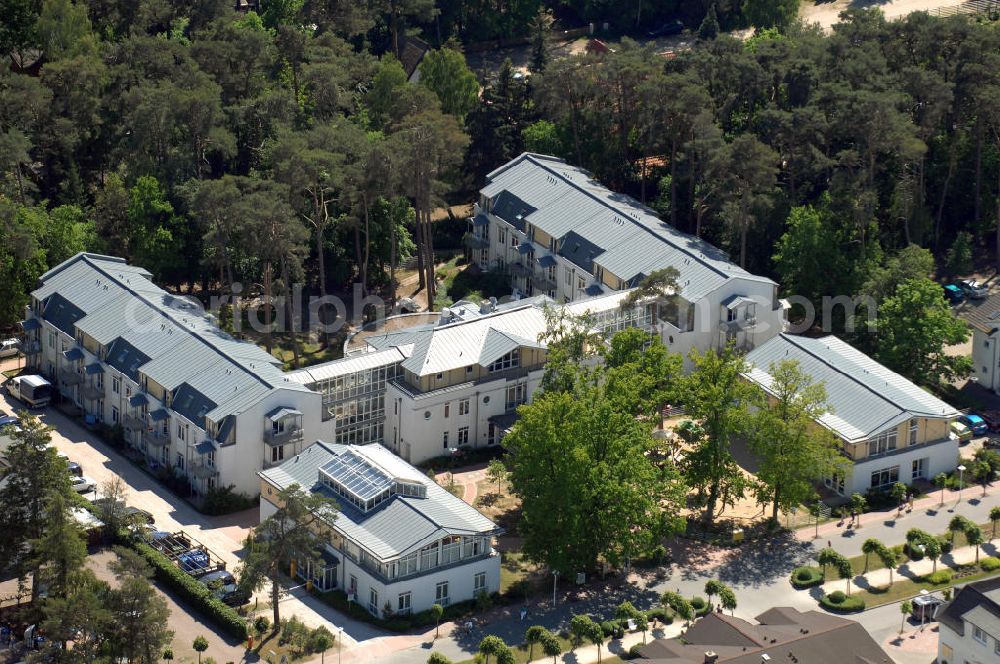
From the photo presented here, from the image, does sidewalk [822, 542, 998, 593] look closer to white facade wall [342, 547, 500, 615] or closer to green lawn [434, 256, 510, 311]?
white facade wall [342, 547, 500, 615]

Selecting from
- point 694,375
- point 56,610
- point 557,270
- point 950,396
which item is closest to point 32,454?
point 56,610

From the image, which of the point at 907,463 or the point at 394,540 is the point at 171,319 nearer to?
the point at 394,540

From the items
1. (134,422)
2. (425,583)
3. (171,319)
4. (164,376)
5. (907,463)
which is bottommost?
(425,583)

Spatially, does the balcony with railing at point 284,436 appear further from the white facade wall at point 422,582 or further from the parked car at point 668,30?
the parked car at point 668,30

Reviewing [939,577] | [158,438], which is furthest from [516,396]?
[939,577]

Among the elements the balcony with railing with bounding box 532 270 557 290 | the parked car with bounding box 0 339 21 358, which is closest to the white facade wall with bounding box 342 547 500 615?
the balcony with railing with bounding box 532 270 557 290

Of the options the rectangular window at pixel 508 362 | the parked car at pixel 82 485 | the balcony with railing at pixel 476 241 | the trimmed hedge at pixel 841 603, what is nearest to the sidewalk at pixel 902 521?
the trimmed hedge at pixel 841 603
